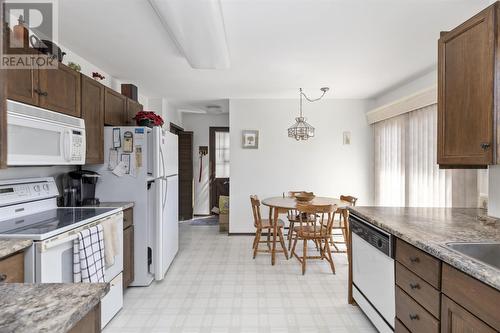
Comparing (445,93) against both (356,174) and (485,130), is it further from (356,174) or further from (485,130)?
(356,174)

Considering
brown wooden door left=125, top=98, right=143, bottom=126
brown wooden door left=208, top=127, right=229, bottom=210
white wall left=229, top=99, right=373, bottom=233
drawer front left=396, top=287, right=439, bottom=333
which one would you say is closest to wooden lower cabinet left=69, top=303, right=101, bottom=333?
drawer front left=396, top=287, right=439, bottom=333

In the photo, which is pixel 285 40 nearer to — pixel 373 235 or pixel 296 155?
pixel 373 235

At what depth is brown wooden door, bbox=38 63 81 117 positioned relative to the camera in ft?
6.17

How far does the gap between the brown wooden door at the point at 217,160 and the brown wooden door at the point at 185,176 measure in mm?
466

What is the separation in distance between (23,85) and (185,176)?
429cm

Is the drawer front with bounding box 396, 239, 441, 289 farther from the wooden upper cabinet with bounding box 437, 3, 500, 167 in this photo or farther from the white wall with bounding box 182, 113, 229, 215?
the white wall with bounding box 182, 113, 229, 215

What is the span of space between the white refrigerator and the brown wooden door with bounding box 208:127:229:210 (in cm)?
330

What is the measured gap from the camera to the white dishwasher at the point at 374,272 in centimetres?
172

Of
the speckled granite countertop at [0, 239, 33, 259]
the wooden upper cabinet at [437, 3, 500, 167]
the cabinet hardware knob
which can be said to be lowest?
the speckled granite countertop at [0, 239, 33, 259]

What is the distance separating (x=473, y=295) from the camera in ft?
3.50

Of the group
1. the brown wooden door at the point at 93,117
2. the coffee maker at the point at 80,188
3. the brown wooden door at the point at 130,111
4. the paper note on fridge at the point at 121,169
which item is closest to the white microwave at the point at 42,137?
the brown wooden door at the point at 93,117

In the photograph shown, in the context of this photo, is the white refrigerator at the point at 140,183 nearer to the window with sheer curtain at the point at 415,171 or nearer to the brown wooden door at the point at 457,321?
the brown wooden door at the point at 457,321

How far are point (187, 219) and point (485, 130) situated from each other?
5305mm

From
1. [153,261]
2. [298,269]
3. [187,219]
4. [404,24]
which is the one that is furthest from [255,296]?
[187,219]
